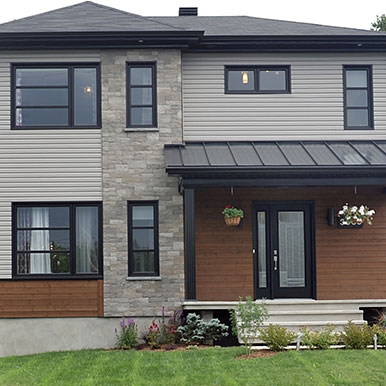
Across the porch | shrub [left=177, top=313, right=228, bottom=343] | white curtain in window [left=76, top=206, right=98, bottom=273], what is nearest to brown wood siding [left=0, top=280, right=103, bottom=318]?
white curtain in window [left=76, top=206, right=98, bottom=273]

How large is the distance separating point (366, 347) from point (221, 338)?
116 inches

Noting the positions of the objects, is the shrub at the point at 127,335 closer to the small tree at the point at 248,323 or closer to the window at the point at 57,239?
the window at the point at 57,239

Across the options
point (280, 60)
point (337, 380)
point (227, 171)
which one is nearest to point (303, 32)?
point (280, 60)

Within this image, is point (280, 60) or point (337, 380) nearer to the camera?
point (337, 380)

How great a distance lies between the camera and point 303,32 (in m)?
14.0

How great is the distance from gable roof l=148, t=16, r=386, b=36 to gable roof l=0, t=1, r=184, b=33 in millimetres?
1365

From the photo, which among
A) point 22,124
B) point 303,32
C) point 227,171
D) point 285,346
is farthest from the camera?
point 303,32

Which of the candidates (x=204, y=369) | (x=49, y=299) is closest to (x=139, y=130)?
(x=49, y=299)

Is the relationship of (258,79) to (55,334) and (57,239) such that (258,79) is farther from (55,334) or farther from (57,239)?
(55,334)

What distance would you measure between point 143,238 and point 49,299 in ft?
7.17

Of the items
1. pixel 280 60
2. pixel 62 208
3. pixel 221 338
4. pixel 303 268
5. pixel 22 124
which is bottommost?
pixel 221 338

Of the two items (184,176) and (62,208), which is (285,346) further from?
(62,208)

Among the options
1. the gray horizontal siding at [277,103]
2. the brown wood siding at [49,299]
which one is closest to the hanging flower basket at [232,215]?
the gray horizontal siding at [277,103]

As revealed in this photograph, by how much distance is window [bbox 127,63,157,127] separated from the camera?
43.0 feet
